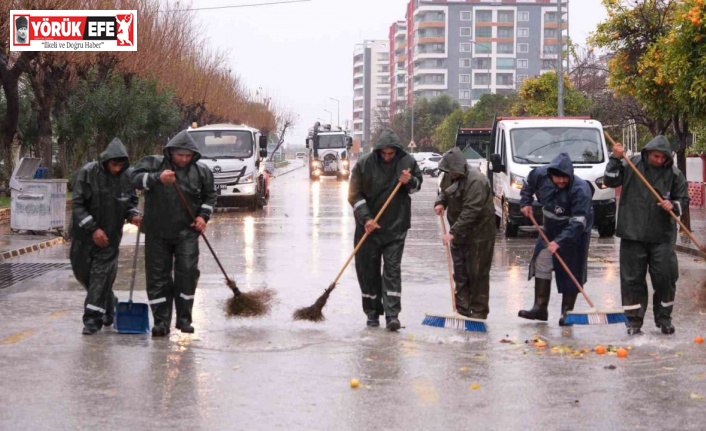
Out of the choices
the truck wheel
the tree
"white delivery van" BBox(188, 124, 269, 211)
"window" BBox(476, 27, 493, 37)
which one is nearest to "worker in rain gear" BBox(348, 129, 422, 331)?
the truck wheel

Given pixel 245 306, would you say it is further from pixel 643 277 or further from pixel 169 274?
pixel 643 277

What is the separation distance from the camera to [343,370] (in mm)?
8227

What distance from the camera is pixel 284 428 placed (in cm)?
648

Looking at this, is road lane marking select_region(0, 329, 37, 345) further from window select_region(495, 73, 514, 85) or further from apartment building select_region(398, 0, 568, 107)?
window select_region(495, 73, 514, 85)

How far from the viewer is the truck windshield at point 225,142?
101 ft

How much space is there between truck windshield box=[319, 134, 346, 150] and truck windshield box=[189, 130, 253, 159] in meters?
29.5

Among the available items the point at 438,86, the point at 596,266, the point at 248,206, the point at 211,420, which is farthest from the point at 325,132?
the point at 438,86

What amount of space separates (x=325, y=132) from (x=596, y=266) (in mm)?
45990

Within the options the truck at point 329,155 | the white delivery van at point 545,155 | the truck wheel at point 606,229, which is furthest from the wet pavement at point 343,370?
the truck at point 329,155

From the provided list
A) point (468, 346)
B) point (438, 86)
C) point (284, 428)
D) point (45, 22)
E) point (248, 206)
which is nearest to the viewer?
point (284, 428)

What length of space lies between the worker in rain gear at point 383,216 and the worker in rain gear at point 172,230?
1391 millimetres

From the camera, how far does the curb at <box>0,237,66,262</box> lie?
17359mm

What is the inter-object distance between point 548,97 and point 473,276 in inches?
1195

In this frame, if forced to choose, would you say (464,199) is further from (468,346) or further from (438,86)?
(438,86)
